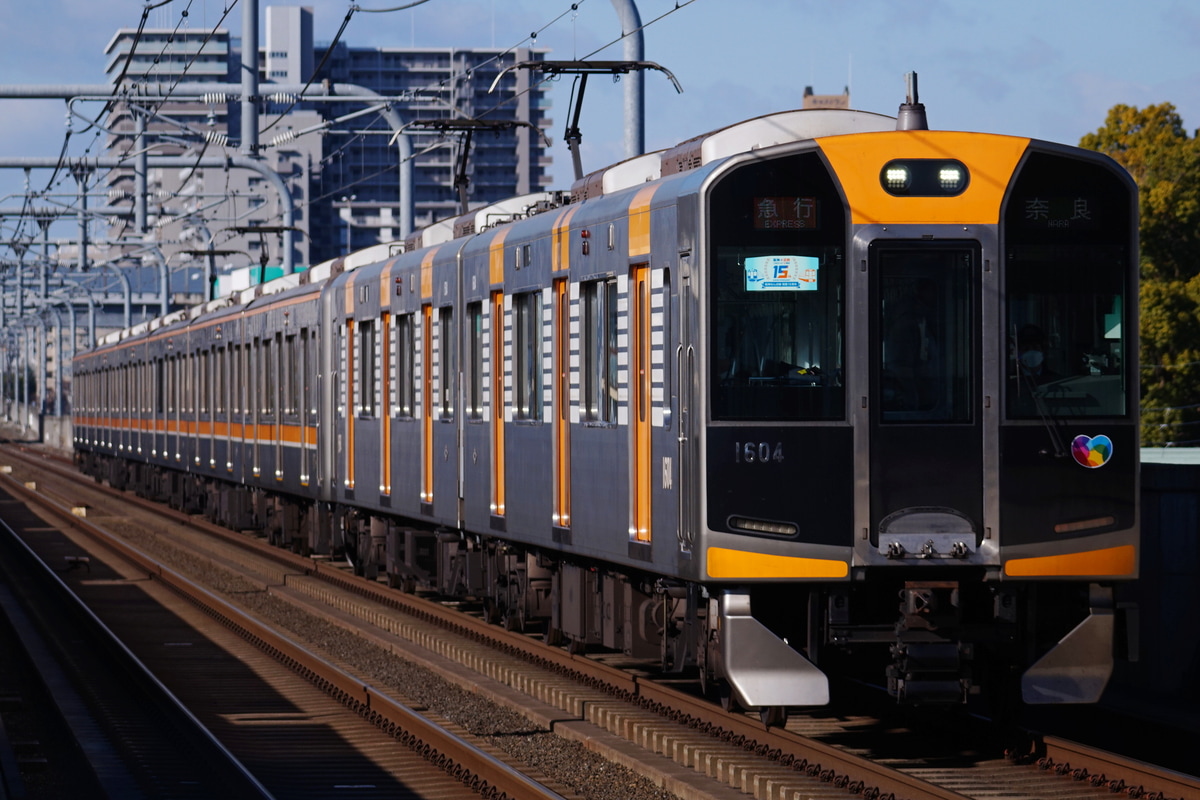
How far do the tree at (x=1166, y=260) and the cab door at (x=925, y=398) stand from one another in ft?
75.0

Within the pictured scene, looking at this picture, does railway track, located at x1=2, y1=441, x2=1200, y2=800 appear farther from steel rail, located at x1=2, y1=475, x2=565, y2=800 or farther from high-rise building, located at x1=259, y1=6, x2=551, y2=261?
high-rise building, located at x1=259, y1=6, x2=551, y2=261

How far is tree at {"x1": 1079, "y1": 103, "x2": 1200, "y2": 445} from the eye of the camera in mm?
33500

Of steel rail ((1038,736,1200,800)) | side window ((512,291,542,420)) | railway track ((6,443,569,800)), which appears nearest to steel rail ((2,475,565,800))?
railway track ((6,443,569,800))

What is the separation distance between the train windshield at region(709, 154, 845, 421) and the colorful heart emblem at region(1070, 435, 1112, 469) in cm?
114

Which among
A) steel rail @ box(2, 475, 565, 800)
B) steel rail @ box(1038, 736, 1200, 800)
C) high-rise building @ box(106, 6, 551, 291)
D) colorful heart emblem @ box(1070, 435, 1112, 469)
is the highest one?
high-rise building @ box(106, 6, 551, 291)

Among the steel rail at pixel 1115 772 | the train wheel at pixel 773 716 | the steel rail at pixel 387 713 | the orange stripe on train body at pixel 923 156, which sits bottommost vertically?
the steel rail at pixel 387 713

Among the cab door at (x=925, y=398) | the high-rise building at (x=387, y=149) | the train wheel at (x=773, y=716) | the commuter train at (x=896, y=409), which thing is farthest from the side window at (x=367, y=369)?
the high-rise building at (x=387, y=149)

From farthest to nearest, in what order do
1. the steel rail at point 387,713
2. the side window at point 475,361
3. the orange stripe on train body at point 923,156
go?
1. the side window at point 475,361
2. the orange stripe on train body at point 923,156
3. the steel rail at point 387,713

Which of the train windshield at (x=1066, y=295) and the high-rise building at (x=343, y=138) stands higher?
the high-rise building at (x=343, y=138)

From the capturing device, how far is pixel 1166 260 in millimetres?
35562

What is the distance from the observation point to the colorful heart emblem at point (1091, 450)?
9.45 metres

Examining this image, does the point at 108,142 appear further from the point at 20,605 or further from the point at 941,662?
the point at 941,662

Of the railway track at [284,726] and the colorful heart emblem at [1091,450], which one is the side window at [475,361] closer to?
the railway track at [284,726]

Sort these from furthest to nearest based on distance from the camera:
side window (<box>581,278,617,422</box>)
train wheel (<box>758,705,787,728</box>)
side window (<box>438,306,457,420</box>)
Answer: side window (<box>438,306,457,420</box>) → side window (<box>581,278,617,422</box>) → train wheel (<box>758,705,787,728</box>)
